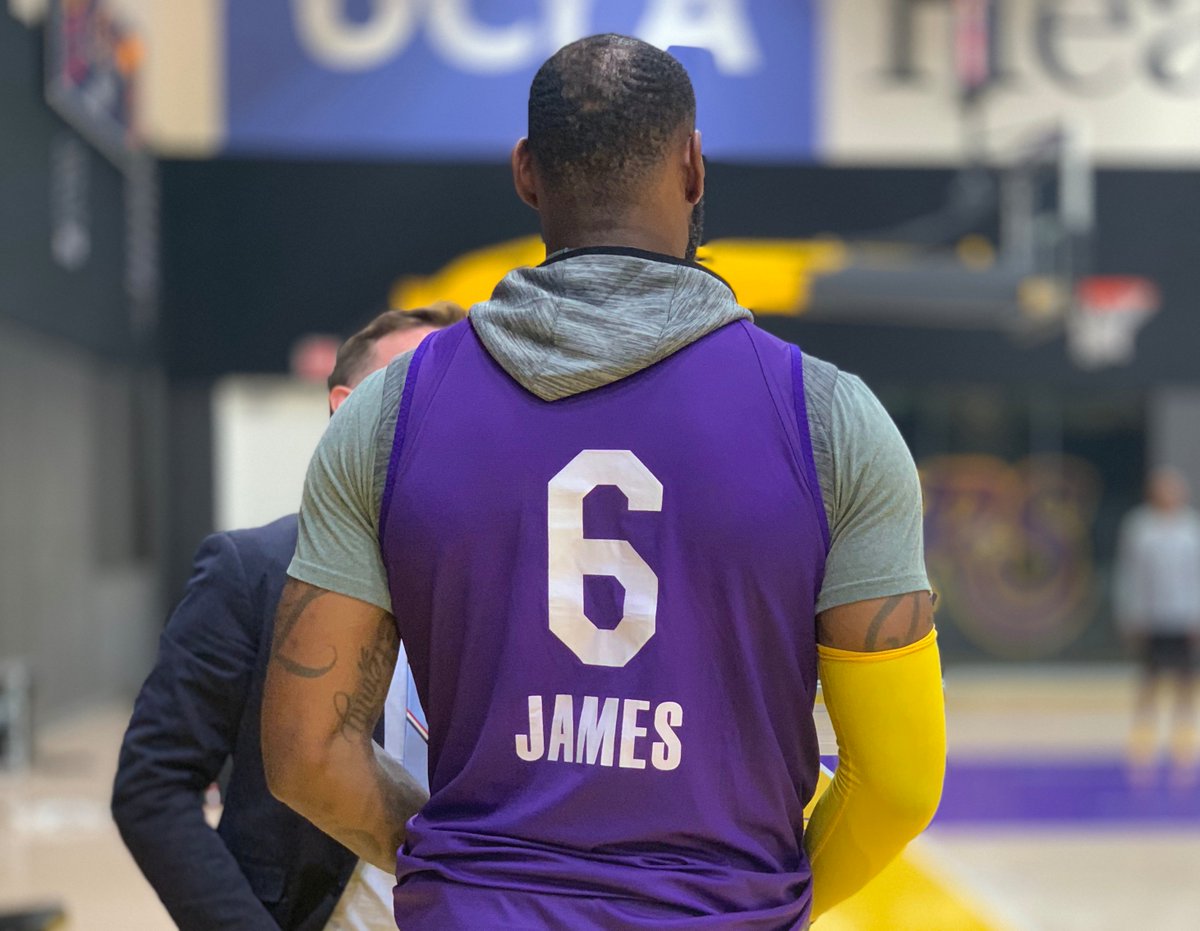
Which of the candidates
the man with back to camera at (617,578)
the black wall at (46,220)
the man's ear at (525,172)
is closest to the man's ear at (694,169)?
the man with back to camera at (617,578)

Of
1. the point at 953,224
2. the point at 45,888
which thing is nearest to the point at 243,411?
the point at 953,224

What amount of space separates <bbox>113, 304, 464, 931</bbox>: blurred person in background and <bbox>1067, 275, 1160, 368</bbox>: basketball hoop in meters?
12.9

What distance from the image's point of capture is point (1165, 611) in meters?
9.75

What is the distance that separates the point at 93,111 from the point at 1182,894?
8712 mm

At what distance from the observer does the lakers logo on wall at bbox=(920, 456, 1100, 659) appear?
46.8 ft

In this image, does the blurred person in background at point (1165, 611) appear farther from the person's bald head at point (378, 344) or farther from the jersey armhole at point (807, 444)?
the jersey armhole at point (807, 444)

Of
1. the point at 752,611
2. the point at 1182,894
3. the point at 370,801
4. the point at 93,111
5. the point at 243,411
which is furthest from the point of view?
the point at 243,411

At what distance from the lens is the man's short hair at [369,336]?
6.81 feet

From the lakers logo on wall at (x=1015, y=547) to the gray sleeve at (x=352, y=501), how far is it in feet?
43.4

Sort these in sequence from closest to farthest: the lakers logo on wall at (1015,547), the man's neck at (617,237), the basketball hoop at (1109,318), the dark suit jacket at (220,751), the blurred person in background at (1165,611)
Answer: the man's neck at (617,237) → the dark suit jacket at (220,751) → the blurred person in background at (1165,611) → the basketball hoop at (1109,318) → the lakers logo on wall at (1015,547)

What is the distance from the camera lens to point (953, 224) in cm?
1394

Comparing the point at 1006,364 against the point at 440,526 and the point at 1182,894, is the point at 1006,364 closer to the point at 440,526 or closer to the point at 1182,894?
the point at 1182,894

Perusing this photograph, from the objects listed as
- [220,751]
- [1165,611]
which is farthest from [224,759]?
[1165,611]

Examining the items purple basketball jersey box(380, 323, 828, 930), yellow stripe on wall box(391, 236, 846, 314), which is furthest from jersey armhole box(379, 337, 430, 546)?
yellow stripe on wall box(391, 236, 846, 314)
